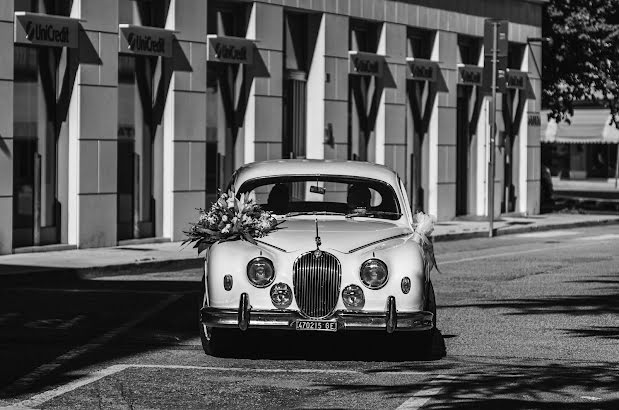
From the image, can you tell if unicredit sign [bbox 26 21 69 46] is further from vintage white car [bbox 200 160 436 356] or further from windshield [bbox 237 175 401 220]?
vintage white car [bbox 200 160 436 356]

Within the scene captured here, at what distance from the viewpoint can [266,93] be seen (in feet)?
95.6

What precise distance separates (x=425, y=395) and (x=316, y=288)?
1.82 m

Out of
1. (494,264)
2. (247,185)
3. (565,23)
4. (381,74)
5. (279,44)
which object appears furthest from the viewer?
(565,23)

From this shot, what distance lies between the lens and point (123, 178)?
997 inches

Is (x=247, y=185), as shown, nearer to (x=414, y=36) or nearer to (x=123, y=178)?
(x=123, y=178)

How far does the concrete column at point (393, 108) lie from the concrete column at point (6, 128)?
12.3 m

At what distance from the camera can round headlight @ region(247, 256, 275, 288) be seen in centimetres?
1115

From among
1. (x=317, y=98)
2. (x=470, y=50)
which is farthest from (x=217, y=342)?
(x=470, y=50)

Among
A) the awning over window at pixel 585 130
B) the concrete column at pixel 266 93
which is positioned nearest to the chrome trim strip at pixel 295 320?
the concrete column at pixel 266 93

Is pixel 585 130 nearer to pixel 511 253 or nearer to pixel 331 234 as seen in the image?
pixel 511 253

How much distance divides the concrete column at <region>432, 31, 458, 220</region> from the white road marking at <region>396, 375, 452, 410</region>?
25062 millimetres

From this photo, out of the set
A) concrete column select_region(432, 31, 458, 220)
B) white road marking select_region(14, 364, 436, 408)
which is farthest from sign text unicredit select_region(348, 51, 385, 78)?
white road marking select_region(14, 364, 436, 408)

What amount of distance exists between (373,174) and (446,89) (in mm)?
22903

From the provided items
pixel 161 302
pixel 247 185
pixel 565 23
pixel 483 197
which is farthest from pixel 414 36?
pixel 247 185
